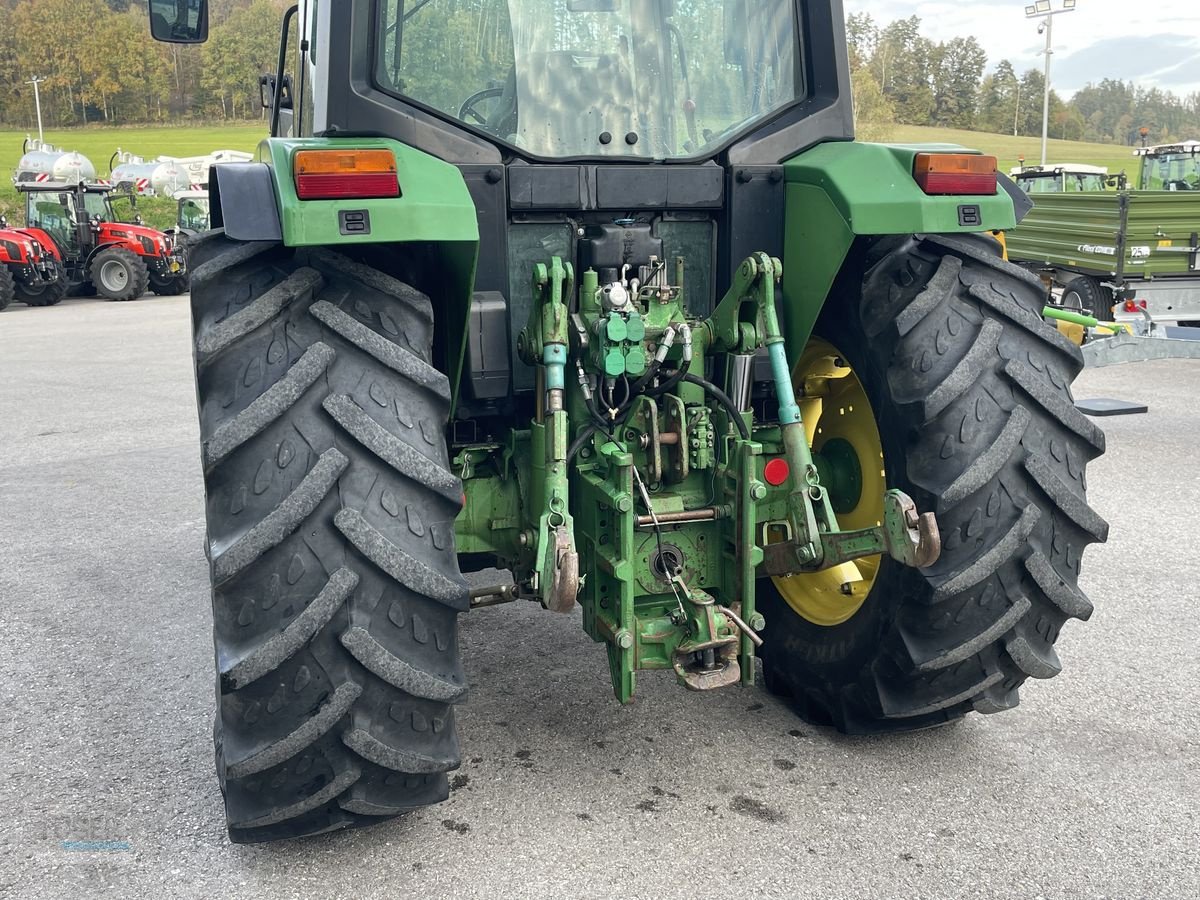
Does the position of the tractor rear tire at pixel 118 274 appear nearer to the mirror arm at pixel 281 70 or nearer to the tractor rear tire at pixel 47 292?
the tractor rear tire at pixel 47 292

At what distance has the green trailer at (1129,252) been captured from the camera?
454 inches

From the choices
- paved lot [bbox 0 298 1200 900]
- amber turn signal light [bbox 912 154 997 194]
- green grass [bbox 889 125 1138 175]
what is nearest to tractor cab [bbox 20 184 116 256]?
paved lot [bbox 0 298 1200 900]

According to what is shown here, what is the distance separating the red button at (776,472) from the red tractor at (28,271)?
20.0 meters

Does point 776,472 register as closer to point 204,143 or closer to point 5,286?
point 5,286

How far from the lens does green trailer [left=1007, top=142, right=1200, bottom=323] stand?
11.5 m

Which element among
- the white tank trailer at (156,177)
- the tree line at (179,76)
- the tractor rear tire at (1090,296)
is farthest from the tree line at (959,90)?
the tractor rear tire at (1090,296)

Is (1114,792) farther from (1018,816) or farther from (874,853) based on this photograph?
(874,853)

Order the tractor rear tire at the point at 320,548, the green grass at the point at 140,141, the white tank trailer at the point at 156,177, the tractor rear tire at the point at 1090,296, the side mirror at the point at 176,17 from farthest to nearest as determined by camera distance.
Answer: the green grass at the point at 140,141 → the white tank trailer at the point at 156,177 → the tractor rear tire at the point at 1090,296 → the side mirror at the point at 176,17 → the tractor rear tire at the point at 320,548

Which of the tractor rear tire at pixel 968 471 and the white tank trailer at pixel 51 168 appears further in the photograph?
the white tank trailer at pixel 51 168

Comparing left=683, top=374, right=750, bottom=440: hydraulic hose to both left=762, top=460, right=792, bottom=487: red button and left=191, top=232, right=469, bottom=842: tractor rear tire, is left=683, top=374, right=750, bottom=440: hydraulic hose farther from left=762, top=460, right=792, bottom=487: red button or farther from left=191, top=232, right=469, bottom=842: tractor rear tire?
left=191, top=232, right=469, bottom=842: tractor rear tire

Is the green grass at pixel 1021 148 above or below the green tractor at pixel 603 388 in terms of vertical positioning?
above

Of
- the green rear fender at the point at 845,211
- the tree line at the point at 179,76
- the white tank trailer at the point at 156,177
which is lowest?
the green rear fender at the point at 845,211

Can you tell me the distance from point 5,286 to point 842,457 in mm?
19878

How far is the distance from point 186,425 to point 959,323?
7380mm
